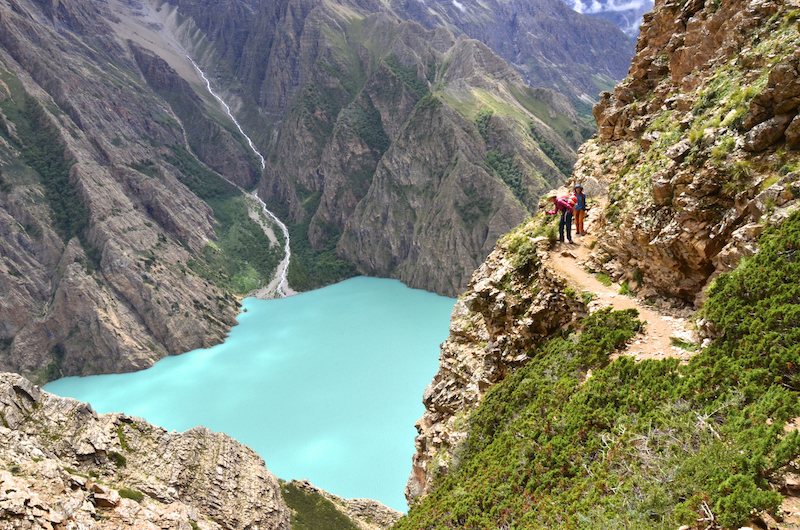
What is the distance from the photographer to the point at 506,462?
12797mm

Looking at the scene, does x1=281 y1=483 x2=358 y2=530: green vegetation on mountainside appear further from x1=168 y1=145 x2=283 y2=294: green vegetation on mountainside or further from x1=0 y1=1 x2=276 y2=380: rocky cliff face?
x1=168 y1=145 x2=283 y2=294: green vegetation on mountainside

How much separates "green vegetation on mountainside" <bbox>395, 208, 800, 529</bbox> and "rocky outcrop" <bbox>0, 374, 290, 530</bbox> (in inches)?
523

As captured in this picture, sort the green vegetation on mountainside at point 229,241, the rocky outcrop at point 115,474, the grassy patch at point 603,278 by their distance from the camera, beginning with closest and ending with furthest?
the grassy patch at point 603,278 → the rocky outcrop at point 115,474 → the green vegetation on mountainside at point 229,241

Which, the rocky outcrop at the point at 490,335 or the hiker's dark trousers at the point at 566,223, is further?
the hiker's dark trousers at the point at 566,223

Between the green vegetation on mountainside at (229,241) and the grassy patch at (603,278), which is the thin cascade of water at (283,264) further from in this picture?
the grassy patch at (603,278)

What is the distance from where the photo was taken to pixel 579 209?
Result: 1734 cm

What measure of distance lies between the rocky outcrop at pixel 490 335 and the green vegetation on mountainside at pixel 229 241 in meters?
104

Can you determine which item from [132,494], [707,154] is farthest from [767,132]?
[132,494]

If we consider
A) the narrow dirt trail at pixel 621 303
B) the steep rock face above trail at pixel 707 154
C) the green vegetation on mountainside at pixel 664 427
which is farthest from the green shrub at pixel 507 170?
the green vegetation on mountainside at pixel 664 427

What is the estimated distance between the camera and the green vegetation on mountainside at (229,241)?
121m

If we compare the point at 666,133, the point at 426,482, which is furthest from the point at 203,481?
the point at 666,133

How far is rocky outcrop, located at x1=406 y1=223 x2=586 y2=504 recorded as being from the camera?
15016 millimetres

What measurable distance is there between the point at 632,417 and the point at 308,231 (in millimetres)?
145743

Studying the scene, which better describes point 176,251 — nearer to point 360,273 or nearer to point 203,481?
point 360,273
